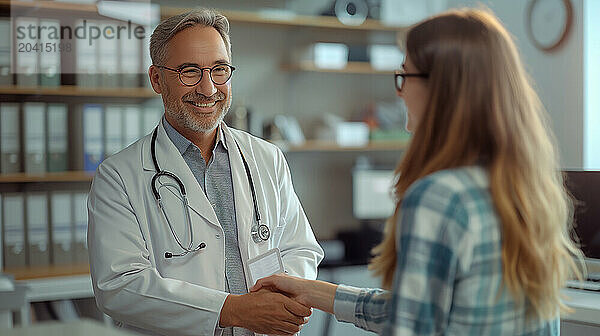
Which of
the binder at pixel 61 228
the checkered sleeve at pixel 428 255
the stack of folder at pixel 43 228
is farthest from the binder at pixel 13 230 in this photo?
the checkered sleeve at pixel 428 255

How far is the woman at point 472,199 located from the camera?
3.45 ft

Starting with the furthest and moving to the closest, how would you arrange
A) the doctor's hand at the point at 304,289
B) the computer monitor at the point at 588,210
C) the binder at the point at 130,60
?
the binder at the point at 130,60 < the computer monitor at the point at 588,210 < the doctor's hand at the point at 304,289

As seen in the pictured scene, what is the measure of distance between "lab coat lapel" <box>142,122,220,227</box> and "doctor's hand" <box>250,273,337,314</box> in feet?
0.69

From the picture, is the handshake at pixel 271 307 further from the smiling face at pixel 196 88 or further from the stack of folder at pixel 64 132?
the stack of folder at pixel 64 132

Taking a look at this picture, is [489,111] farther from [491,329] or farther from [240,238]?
[240,238]

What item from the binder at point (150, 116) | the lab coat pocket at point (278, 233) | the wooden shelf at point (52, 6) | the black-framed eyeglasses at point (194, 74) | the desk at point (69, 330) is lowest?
the desk at point (69, 330)

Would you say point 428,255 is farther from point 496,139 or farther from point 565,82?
point 565,82

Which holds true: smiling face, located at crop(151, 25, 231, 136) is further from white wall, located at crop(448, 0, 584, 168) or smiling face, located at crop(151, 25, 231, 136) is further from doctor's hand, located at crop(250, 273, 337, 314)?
white wall, located at crop(448, 0, 584, 168)

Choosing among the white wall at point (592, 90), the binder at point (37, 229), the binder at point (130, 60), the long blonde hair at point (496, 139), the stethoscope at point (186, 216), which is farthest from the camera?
the white wall at point (592, 90)

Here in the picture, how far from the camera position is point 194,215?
70.1 inches

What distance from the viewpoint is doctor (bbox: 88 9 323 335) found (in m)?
1.68

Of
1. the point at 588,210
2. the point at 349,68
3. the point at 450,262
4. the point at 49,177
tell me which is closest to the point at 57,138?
the point at 49,177

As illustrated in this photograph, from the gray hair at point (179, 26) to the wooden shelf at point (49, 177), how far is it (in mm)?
1076

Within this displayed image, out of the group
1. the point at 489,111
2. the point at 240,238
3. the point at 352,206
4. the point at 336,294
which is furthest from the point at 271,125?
the point at 489,111
